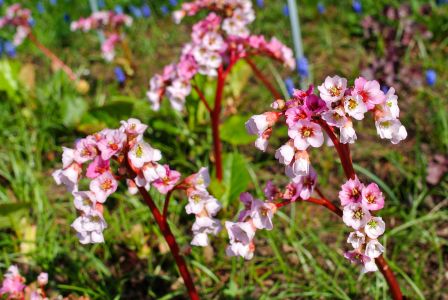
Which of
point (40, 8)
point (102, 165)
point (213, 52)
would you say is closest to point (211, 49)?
point (213, 52)

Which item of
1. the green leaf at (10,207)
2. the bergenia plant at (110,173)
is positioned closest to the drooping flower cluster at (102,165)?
the bergenia plant at (110,173)

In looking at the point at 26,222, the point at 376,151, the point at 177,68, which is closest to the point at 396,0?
the point at 376,151

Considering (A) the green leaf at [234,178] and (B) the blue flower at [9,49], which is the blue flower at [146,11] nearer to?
Result: (B) the blue flower at [9,49]

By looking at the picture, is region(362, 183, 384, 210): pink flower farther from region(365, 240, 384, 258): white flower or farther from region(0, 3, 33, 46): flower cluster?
region(0, 3, 33, 46): flower cluster

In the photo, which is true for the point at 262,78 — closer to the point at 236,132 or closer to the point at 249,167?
the point at 236,132

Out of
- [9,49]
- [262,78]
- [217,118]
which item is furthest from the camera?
[9,49]

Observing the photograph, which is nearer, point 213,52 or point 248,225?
point 248,225

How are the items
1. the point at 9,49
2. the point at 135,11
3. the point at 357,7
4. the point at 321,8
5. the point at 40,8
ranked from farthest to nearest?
the point at 40,8 → the point at 135,11 → the point at 9,49 → the point at 321,8 → the point at 357,7
